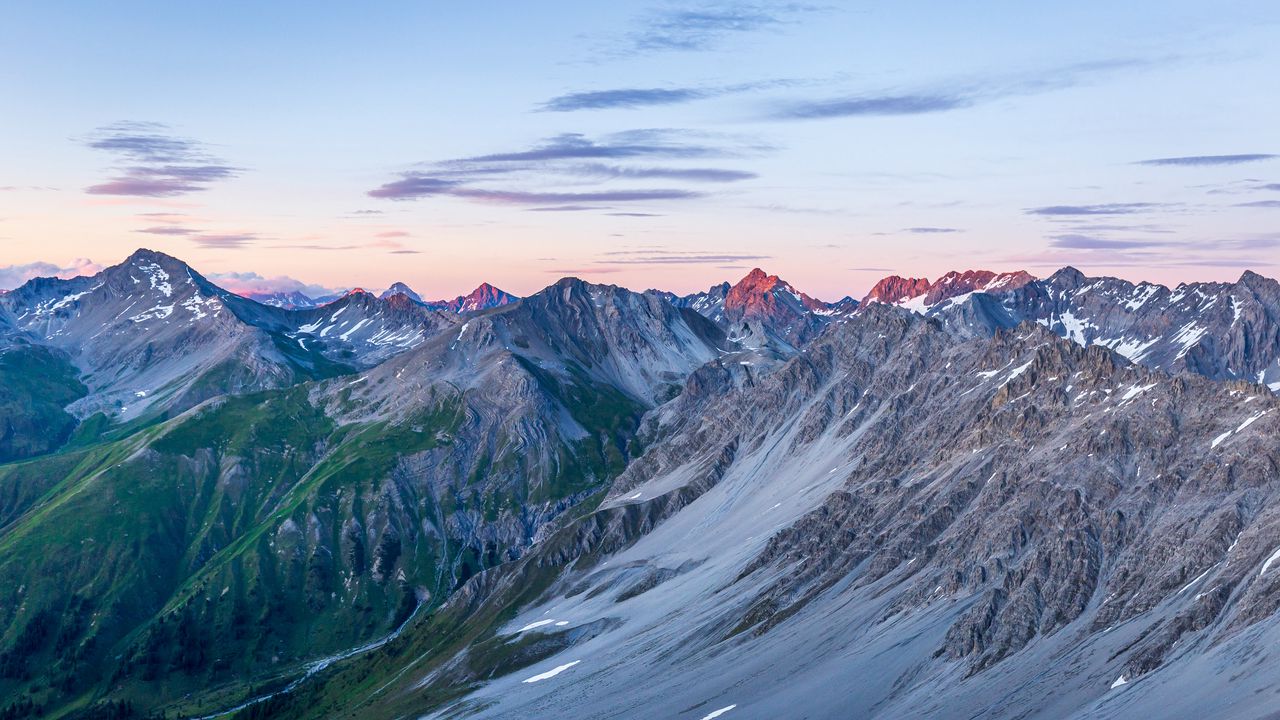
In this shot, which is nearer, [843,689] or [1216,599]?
[1216,599]

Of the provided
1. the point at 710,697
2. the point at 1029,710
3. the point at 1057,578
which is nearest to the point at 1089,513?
the point at 1057,578

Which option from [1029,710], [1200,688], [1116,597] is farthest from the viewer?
[1116,597]

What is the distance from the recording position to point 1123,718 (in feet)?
463

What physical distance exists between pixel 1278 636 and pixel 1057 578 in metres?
45.0

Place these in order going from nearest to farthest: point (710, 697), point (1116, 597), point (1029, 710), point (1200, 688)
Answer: point (1200, 688) → point (1029, 710) → point (1116, 597) → point (710, 697)

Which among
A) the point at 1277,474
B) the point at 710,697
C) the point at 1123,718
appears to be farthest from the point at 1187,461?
the point at 710,697

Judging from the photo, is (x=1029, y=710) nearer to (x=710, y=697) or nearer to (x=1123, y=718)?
(x=1123, y=718)

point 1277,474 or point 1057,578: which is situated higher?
point 1277,474

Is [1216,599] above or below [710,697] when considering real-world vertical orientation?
above

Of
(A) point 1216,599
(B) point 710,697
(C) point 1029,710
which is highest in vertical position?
(A) point 1216,599

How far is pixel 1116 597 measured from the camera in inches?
6865

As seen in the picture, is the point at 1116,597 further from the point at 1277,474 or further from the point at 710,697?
the point at 710,697

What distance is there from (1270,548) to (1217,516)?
17195 millimetres

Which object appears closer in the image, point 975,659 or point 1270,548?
point 1270,548
